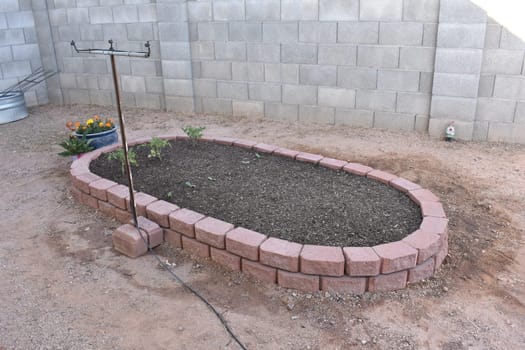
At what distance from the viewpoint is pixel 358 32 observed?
16.4 ft

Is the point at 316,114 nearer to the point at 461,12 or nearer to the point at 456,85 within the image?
the point at 456,85

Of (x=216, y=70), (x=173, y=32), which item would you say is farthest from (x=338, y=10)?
(x=173, y=32)

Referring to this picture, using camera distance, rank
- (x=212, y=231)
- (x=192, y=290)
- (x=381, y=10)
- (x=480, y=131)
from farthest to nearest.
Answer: (x=381, y=10), (x=480, y=131), (x=212, y=231), (x=192, y=290)

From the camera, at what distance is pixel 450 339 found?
204cm

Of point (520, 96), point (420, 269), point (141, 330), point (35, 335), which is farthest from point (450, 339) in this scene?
point (520, 96)

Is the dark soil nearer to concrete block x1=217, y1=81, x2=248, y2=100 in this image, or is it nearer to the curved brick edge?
the curved brick edge

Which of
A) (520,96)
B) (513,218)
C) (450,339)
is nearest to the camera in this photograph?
(450,339)

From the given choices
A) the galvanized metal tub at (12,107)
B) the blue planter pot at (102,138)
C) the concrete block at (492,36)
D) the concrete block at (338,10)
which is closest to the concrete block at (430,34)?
the concrete block at (492,36)

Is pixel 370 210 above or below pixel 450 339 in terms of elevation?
above

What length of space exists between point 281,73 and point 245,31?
0.72m

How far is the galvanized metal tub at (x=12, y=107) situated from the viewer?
251 inches

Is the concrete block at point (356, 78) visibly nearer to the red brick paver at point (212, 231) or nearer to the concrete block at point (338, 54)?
the concrete block at point (338, 54)

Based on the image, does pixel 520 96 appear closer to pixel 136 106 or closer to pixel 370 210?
pixel 370 210

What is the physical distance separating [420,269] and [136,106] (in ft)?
18.1
